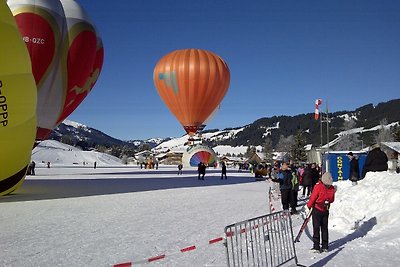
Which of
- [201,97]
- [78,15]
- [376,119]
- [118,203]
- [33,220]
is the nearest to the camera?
[33,220]

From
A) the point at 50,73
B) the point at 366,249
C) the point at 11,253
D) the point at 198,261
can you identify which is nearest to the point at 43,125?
the point at 50,73

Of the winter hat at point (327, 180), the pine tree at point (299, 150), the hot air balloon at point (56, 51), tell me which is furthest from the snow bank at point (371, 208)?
the pine tree at point (299, 150)

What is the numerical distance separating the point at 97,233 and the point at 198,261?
125 inches

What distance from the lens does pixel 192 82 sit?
123 feet

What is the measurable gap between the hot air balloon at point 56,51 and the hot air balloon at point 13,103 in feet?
20.4

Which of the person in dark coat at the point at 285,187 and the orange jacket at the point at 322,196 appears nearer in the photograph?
the orange jacket at the point at 322,196

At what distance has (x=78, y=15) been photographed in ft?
60.1

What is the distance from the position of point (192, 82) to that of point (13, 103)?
2833 cm

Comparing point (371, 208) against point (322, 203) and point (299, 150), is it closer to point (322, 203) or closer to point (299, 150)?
point (322, 203)

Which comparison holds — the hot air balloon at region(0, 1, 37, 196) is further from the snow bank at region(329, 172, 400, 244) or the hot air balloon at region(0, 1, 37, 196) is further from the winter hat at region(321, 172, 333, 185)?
the snow bank at region(329, 172, 400, 244)

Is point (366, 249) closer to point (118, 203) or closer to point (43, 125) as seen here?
point (118, 203)

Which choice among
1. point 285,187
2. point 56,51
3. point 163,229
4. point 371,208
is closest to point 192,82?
point 56,51

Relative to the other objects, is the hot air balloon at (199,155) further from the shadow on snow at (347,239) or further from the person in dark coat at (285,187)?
the shadow on snow at (347,239)

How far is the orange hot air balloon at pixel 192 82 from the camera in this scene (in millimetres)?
37469
